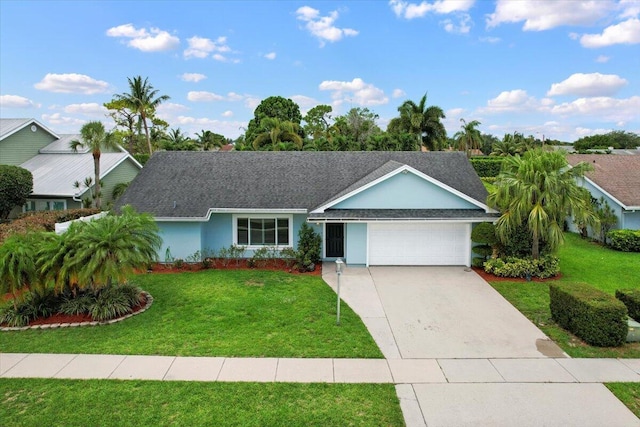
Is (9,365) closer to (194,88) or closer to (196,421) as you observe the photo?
(196,421)

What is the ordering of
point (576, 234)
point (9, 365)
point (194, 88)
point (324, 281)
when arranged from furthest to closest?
point (194, 88)
point (576, 234)
point (324, 281)
point (9, 365)

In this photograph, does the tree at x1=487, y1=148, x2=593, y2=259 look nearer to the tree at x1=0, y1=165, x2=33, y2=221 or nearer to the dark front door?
the dark front door

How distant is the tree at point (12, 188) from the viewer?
23625 mm

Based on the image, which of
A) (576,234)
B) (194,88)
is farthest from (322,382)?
(194,88)

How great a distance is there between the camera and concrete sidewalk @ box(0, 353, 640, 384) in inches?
339

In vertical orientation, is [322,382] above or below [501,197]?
below

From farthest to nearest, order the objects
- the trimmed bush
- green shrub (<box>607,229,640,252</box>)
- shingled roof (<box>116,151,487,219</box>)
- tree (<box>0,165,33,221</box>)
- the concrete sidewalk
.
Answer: tree (<box>0,165,33,221</box>) → green shrub (<box>607,229,640,252</box>) → shingled roof (<box>116,151,487,219</box>) → the trimmed bush → the concrete sidewalk

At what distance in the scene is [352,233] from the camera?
1764 cm

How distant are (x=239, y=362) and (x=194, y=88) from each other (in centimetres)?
3467

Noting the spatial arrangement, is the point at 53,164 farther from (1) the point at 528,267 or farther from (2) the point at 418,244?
(1) the point at 528,267

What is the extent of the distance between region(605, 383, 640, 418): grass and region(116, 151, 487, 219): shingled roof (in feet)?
36.1

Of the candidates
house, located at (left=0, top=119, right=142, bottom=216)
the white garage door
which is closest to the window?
the white garage door

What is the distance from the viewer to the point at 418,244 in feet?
58.5

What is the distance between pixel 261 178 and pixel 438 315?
11.0 meters
